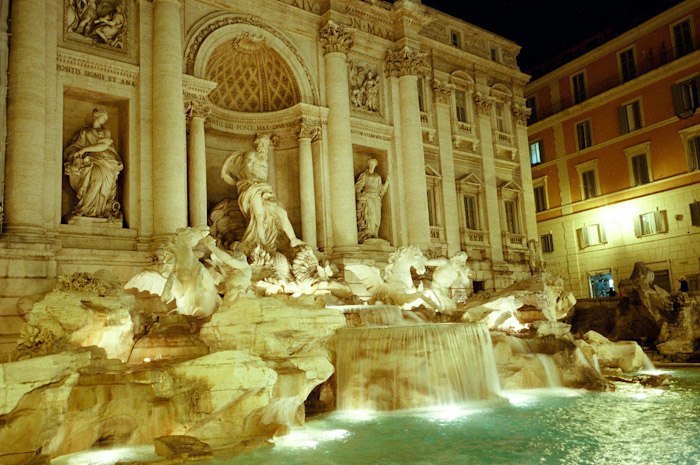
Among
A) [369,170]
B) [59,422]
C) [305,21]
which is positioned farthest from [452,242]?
[59,422]

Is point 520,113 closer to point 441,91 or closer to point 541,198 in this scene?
point 441,91

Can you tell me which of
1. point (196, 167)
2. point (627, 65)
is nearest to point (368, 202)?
point (196, 167)

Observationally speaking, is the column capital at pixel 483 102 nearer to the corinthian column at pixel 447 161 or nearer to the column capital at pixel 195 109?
the corinthian column at pixel 447 161

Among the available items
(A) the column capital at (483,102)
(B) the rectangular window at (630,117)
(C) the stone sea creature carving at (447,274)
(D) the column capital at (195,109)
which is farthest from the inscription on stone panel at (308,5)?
(B) the rectangular window at (630,117)

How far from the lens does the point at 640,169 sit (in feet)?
85.3

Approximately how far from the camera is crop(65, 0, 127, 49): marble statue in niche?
13.6m

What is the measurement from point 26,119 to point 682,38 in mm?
23918

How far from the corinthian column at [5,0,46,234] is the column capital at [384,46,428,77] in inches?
404

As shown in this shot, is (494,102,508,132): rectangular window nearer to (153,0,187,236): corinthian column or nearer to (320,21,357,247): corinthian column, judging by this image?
(320,21,357,247): corinthian column

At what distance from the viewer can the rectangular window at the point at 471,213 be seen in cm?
2188

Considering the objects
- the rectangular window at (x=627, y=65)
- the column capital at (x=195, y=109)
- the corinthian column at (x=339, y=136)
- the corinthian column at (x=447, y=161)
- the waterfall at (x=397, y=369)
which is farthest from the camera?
the rectangular window at (x=627, y=65)

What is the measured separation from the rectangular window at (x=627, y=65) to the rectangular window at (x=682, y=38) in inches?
78.8

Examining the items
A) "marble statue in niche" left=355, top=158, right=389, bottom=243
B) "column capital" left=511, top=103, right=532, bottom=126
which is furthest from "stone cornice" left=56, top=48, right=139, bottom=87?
"column capital" left=511, top=103, right=532, bottom=126

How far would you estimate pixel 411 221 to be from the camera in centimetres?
1891
